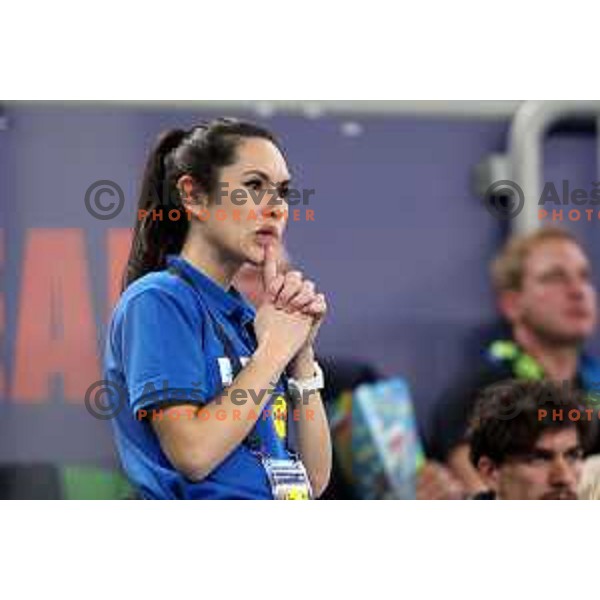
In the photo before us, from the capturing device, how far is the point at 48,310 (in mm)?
2652

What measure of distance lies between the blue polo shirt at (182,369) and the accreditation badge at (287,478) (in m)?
0.01

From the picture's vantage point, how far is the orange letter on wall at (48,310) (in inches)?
104

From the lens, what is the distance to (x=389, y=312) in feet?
8.74

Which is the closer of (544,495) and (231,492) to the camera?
(231,492)

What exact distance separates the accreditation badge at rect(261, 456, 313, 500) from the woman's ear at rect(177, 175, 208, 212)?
0.44 m

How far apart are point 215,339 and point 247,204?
0.24 meters

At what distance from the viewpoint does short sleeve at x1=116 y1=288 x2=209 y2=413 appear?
234 cm

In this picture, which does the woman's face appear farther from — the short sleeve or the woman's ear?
the short sleeve

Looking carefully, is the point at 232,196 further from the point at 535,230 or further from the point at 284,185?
the point at 535,230

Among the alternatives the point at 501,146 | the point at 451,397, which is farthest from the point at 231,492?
the point at 501,146

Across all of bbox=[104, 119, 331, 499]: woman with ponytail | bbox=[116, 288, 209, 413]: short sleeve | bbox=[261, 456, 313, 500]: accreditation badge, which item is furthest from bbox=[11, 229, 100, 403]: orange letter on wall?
bbox=[261, 456, 313, 500]: accreditation badge

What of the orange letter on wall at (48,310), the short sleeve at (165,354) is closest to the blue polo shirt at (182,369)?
the short sleeve at (165,354)

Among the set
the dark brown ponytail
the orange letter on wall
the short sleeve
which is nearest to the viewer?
the short sleeve
